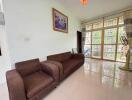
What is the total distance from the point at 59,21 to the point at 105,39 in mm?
3160

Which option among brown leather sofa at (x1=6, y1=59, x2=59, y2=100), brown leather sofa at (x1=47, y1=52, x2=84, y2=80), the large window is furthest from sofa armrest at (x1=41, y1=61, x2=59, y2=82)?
the large window

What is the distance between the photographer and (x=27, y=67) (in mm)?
1943

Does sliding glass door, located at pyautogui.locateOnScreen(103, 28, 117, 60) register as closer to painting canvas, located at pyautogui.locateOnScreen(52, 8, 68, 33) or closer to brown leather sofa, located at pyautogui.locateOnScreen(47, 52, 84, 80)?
brown leather sofa, located at pyautogui.locateOnScreen(47, 52, 84, 80)

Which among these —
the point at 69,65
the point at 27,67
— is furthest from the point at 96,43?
the point at 27,67

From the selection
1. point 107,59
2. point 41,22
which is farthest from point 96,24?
point 41,22

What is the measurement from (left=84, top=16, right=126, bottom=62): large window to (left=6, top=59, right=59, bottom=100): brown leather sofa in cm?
399

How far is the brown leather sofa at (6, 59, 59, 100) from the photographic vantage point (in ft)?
3.97

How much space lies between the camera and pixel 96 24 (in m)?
5.03

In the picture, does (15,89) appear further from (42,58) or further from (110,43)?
(110,43)

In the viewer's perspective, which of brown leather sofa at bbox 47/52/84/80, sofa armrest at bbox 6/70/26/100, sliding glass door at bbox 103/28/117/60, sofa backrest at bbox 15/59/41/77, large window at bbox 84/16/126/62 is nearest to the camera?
sofa armrest at bbox 6/70/26/100

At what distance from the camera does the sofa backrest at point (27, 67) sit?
1818 millimetres

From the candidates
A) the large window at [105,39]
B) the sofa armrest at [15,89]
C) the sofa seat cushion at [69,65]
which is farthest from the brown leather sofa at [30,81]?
the large window at [105,39]

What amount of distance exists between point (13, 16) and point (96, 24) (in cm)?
463

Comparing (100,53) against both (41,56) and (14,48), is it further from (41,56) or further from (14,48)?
(14,48)
